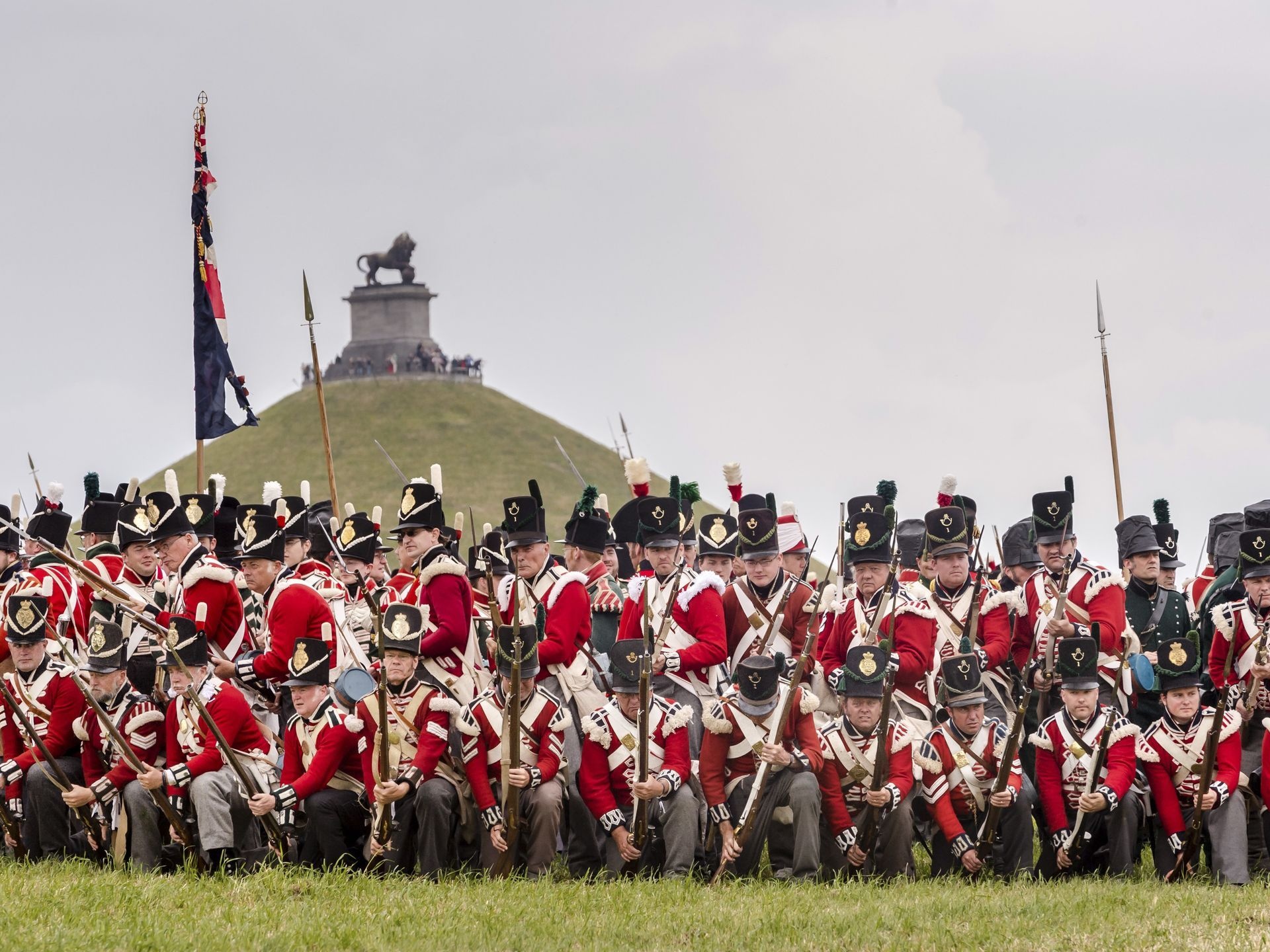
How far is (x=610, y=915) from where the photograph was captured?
9.21m

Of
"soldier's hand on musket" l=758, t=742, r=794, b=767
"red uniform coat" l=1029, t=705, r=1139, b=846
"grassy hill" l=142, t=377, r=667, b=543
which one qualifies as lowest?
"red uniform coat" l=1029, t=705, r=1139, b=846

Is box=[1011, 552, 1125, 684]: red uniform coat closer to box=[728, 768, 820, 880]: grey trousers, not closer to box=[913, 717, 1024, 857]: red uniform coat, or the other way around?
box=[913, 717, 1024, 857]: red uniform coat

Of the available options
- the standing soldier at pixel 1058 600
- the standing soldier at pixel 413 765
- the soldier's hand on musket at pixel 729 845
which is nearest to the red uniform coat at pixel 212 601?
the standing soldier at pixel 413 765

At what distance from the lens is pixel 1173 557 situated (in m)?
14.1

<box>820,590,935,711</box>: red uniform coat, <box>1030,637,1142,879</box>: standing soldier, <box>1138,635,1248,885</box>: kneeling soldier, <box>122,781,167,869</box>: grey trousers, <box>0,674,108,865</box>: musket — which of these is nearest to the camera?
<box>1138,635,1248,885</box>: kneeling soldier

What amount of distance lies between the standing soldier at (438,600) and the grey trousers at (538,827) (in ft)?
2.43

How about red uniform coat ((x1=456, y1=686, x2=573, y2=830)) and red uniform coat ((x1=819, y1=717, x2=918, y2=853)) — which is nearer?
red uniform coat ((x1=456, y1=686, x2=573, y2=830))

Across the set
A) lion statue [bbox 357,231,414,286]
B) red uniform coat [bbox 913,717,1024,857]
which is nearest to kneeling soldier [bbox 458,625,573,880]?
red uniform coat [bbox 913,717,1024,857]

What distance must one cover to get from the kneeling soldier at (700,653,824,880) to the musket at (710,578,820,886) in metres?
0.03

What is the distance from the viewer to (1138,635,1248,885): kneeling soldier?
10336mm

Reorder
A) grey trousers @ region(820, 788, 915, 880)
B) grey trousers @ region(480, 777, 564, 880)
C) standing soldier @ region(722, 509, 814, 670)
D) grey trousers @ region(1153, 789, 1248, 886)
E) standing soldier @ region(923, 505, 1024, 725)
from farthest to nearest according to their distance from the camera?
standing soldier @ region(923, 505, 1024, 725), standing soldier @ region(722, 509, 814, 670), grey trousers @ region(820, 788, 915, 880), grey trousers @ region(480, 777, 564, 880), grey trousers @ region(1153, 789, 1248, 886)

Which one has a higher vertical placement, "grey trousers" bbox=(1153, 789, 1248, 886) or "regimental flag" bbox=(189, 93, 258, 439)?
"regimental flag" bbox=(189, 93, 258, 439)

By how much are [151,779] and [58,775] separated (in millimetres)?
726

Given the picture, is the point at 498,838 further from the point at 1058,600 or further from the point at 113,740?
the point at 1058,600
